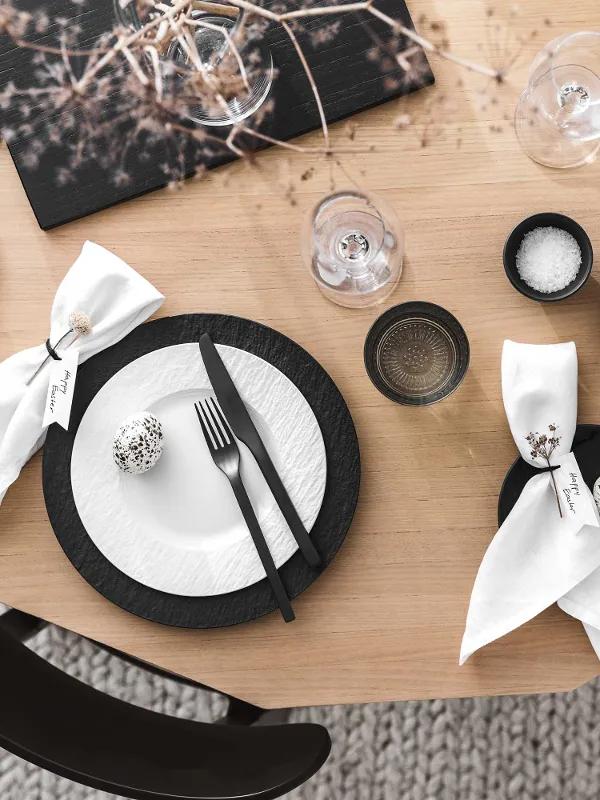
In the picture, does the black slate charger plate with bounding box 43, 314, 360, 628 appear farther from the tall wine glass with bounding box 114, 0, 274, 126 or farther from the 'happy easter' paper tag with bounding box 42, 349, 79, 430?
the tall wine glass with bounding box 114, 0, 274, 126

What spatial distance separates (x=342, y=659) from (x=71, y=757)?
318 millimetres

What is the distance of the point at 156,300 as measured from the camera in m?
0.92

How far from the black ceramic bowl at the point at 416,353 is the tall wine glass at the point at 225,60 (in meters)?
0.30

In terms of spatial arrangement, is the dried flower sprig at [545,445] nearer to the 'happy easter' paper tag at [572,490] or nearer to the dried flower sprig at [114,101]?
the 'happy easter' paper tag at [572,490]

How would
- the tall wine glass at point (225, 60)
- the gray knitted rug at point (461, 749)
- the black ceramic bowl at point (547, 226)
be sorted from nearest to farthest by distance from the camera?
the tall wine glass at point (225, 60)
the black ceramic bowl at point (547, 226)
the gray knitted rug at point (461, 749)

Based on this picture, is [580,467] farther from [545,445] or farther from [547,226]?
[547,226]

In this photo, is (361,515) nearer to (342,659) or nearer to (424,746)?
(342,659)

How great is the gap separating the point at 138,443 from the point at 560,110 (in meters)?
0.65

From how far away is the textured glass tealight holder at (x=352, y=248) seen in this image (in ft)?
2.96

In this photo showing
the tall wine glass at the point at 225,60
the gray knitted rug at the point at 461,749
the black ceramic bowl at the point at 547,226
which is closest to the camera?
the tall wine glass at the point at 225,60

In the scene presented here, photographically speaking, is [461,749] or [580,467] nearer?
[580,467]

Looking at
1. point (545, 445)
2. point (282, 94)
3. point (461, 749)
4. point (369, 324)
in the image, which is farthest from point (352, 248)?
point (461, 749)

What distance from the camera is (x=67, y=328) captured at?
0.93 metres

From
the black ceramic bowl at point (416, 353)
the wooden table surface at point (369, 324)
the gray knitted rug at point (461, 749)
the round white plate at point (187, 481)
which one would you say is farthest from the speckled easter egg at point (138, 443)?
the gray knitted rug at point (461, 749)
